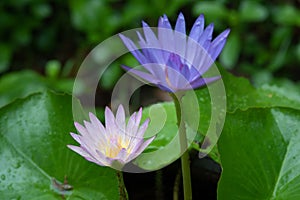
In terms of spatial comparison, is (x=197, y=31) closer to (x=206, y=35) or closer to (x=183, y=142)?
(x=206, y=35)

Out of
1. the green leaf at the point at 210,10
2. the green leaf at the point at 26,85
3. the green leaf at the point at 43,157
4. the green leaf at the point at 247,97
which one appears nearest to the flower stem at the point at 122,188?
the green leaf at the point at 43,157

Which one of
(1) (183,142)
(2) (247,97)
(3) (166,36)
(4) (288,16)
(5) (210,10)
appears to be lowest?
(4) (288,16)

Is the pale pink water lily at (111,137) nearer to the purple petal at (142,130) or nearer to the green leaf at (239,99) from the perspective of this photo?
the purple petal at (142,130)

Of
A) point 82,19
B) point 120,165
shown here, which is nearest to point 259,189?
point 120,165

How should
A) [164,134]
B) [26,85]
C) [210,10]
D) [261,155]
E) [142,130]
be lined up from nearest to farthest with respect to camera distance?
[142,130] → [261,155] → [164,134] → [26,85] → [210,10]

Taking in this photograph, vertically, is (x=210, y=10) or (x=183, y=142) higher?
(x=183, y=142)

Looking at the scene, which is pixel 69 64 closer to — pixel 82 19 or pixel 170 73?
pixel 82 19

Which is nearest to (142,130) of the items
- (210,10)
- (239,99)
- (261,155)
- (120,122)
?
(120,122)
